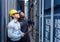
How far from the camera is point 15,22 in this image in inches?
145

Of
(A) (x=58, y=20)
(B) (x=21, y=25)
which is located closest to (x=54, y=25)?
(A) (x=58, y=20)

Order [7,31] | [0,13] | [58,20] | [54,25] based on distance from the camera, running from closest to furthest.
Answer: [58,20] → [54,25] → [0,13] → [7,31]

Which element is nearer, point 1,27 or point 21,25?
point 1,27

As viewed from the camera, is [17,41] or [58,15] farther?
[17,41]

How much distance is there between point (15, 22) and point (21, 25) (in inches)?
12.9

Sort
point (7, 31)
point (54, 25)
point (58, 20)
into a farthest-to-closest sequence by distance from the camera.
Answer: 1. point (7, 31)
2. point (54, 25)
3. point (58, 20)

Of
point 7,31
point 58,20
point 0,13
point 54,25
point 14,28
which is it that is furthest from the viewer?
point 7,31

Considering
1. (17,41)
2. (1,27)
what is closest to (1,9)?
(1,27)

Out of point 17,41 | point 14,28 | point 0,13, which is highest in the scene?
point 0,13

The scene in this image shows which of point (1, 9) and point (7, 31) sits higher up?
point (1, 9)

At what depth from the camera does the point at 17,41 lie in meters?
3.73

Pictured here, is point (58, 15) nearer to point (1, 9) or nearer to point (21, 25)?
point (1, 9)

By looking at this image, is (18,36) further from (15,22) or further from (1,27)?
(1,27)

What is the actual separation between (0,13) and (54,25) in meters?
0.87
